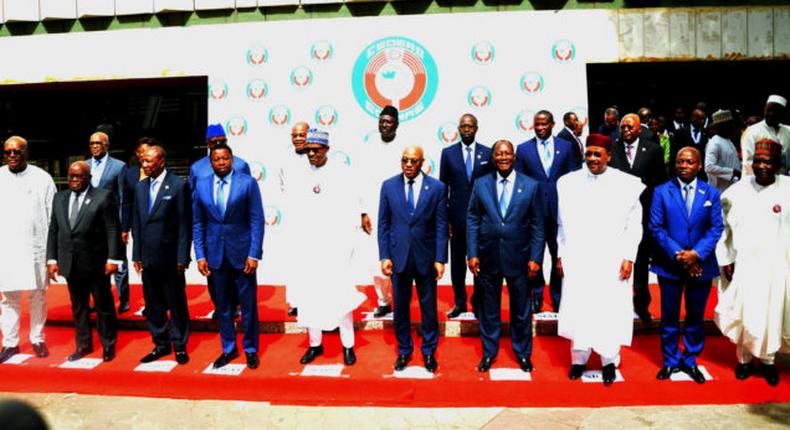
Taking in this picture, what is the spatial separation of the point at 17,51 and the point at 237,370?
24.4 feet

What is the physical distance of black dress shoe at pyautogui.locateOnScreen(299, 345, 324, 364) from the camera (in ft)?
17.0

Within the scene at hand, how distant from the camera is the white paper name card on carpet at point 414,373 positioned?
4793 millimetres

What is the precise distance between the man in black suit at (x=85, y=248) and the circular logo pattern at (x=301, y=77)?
358cm

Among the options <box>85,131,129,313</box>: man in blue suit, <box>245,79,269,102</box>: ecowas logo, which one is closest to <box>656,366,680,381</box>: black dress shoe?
<box>85,131,129,313</box>: man in blue suit

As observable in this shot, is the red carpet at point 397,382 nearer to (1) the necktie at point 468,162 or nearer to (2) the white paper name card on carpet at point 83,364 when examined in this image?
(2) the white paper name card on carpet at point 83,364

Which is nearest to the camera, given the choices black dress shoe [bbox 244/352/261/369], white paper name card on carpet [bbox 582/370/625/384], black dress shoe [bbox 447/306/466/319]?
white paper name card on carpet [bbox 582/370/625/384]

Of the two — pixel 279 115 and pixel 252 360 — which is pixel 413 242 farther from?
pixel 279 115

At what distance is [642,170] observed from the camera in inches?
221

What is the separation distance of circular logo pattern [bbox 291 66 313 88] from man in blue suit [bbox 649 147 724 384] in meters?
5.08

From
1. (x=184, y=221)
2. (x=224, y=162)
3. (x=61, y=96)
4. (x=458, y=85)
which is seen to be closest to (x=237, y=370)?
(x=184, y=221)

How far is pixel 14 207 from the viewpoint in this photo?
5.50 metres

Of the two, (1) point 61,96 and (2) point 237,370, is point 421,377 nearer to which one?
(2) point 237,370

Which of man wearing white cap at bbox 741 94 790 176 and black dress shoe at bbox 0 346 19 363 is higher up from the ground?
man wearing white cap at bbox 741 94 790 176

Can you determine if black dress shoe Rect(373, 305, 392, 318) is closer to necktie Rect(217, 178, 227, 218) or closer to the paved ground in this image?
the paved ground
